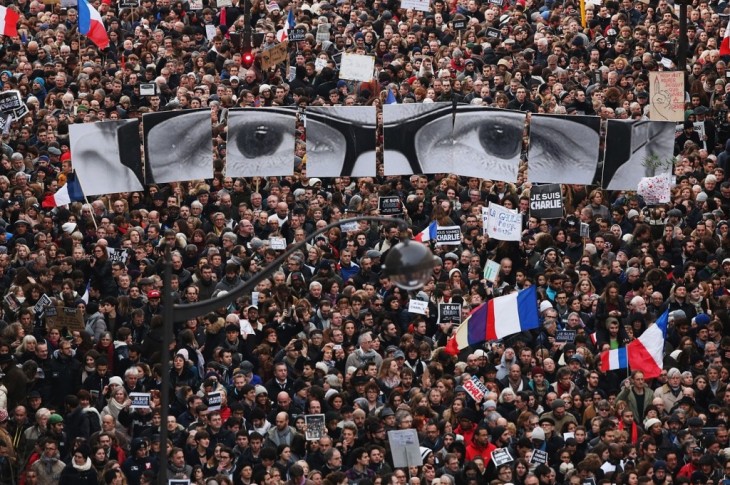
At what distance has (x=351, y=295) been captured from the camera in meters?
23.0

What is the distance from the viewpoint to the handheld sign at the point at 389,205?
25234 mm

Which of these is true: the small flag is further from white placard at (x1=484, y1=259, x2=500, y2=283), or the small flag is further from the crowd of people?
white placard at (x1=484, y1=259, x2=500, y2=283)

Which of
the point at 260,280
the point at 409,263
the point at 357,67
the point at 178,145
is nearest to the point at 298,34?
the point at 357,67

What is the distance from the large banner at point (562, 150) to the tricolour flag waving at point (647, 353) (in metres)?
4.22

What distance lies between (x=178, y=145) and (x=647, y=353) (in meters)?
7.27

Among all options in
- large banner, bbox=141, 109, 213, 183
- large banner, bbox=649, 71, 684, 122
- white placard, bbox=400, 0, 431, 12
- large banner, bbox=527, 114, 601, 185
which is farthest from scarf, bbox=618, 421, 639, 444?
white placard, bbox=400, 0, 431, 12

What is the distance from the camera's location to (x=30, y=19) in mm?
32469

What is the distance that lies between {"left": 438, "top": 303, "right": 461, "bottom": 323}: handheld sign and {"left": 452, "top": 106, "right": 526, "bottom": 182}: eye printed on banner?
349 centimetres

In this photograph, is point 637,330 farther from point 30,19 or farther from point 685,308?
point 30,19

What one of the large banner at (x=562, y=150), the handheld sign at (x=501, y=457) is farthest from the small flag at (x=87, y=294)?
the large banner at (x=562, y=150)

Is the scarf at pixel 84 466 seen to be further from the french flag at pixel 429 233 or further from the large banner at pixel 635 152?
the large banner at pixel 635 152

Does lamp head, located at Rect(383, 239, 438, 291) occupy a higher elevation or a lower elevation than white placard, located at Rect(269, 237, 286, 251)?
lower

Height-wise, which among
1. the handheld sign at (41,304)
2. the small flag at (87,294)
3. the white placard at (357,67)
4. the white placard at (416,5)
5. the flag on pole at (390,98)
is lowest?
the handheld sign at (41,304)

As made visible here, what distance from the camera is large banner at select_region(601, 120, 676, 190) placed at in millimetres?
25953
